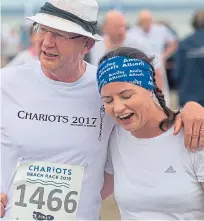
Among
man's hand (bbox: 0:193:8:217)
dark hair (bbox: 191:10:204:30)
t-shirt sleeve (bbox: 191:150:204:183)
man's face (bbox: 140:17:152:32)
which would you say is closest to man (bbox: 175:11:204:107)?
dark hair (bbox: 191:10:204:30)

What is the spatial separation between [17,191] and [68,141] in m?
0.35

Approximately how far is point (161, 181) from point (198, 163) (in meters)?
0.19

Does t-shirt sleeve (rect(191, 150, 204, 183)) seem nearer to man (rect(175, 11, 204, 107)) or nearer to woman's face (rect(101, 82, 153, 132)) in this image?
woman's face (rect(101, 82, 153, 132))

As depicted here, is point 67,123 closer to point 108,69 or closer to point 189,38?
point 108,69

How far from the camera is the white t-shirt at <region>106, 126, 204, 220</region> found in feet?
9.05

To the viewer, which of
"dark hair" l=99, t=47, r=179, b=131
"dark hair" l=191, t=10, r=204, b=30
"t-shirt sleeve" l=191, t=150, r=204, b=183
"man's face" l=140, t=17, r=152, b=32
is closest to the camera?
"t-shirt sleeve" l=191, t=150, r=204, b=183

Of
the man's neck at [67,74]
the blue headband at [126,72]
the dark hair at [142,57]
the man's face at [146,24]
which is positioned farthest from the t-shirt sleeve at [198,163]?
the man's face at [146,24]

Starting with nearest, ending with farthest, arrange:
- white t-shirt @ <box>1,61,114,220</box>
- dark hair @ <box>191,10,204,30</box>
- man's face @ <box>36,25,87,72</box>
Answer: man's face @ <box>36,25,87,72</box>, white t-shirt @ <box>1,61,114,220</box>, dark hair @ <box>191,10,204,30</box>

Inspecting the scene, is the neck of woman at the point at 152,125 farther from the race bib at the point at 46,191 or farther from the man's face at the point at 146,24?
the man's face at the point at 146,24

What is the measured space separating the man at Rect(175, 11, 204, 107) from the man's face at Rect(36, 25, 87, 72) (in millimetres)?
6105

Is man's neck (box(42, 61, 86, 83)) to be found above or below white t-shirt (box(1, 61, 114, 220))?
above

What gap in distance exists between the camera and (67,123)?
3156mm

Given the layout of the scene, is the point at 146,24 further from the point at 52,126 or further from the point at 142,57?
the point at 142,57

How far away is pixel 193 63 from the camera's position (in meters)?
9.41
